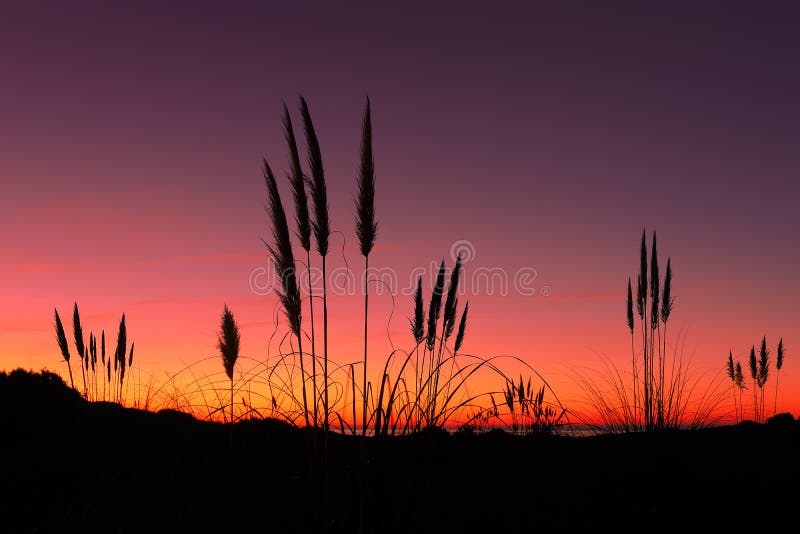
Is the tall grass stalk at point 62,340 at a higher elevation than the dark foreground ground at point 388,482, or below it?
higher

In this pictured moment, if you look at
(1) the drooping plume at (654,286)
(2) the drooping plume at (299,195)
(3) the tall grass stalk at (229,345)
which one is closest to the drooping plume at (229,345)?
(3) the tall grass stalk at (229,345)

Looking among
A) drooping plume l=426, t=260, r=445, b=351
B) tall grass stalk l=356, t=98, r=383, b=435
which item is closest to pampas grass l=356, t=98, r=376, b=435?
tall grass stalk l=356, t=98, r=383, b=435

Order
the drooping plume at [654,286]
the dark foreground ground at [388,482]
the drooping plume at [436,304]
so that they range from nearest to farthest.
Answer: the dark foreground ground at [388,482]
the drooping plume at [436,304]
the drooping plume at [654,286]

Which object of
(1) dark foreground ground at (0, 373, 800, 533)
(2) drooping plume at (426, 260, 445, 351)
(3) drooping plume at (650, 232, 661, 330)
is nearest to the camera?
(1) dark foreground ground at (0, 373, 800, 533)

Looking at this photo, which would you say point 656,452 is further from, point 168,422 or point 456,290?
point 168,422

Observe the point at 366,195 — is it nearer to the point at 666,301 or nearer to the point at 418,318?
the point at 418,318

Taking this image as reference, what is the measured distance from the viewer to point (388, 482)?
3732 millimetres

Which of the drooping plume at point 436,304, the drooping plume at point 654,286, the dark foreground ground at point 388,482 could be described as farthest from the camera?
the drooping plume at point 654,286

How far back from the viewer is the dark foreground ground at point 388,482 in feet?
10.5

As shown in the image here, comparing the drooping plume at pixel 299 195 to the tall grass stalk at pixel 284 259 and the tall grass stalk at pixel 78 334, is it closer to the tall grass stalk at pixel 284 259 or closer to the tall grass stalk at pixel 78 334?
the tall grass stalk at pixel 284 259

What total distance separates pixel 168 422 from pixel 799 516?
4.75m

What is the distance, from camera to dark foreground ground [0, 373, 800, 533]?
320cm

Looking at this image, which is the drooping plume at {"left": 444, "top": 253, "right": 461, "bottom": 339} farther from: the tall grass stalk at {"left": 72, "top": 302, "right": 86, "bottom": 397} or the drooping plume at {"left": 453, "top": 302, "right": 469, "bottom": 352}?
the tall grass stalk at {"left": 72, "top": 302, "right": 86, "bottom": 397}

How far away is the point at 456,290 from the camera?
4.33 meters
